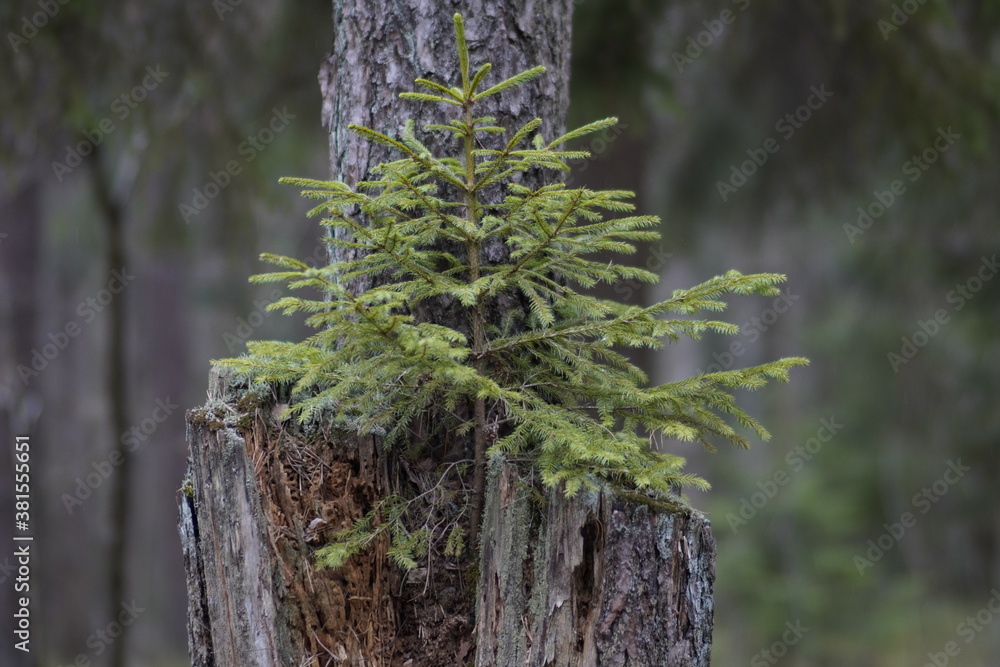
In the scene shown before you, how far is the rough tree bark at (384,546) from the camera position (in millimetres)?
2107

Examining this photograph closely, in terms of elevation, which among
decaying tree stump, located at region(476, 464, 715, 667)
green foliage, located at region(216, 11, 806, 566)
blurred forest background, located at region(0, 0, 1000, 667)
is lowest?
decaying tree stump, located at region(476, 464, 715, 667)

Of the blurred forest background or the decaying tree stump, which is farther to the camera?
the blurred forest background

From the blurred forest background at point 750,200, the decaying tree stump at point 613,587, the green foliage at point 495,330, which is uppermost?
the blurred forest background at point 750,200

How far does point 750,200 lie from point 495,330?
5184mm

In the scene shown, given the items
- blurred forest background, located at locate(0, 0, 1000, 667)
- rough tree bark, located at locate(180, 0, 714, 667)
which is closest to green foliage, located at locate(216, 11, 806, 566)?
rough tree bark, located at locate(180, 0, 714, 667)

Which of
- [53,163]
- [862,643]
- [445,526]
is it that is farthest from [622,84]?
[862,643]

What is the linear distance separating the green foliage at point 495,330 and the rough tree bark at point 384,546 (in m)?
0.10

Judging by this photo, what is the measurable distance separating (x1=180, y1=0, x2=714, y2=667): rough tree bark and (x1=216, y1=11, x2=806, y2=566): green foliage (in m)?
0.10

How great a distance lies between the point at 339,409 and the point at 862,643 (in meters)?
12.8

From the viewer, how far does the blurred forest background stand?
5.49 metres

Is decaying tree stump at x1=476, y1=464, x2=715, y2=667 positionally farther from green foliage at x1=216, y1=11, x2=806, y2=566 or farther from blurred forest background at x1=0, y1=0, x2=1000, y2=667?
blurred forest background at x1=0, y1=0, x2=1000, y2=667

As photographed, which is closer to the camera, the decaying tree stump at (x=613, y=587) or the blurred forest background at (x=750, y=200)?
the decaying tree stump at (x=613, y=587)

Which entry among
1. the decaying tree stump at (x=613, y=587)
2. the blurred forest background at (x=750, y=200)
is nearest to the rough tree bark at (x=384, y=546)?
the decaying tree stump at (x=613, y=587)

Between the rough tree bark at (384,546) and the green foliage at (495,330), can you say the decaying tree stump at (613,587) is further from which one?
the green foliage at (495,330)
